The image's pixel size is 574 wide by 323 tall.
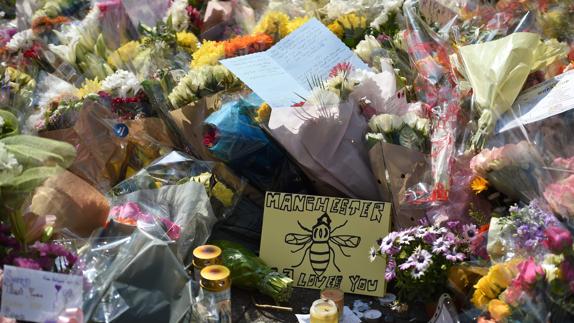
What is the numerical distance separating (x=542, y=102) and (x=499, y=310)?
95 centimetres

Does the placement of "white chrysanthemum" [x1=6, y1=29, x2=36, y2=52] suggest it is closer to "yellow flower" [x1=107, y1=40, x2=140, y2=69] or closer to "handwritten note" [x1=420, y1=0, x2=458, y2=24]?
"yellow flower" [x1=107, y1=40, x2=140, y2=69]

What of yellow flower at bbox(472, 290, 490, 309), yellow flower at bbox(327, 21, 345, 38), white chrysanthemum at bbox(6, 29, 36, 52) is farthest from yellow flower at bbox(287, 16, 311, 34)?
yellow flower at bbox(472, 290, 490, 309)

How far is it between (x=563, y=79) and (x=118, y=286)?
1789 millimetres

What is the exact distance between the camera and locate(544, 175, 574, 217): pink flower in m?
2.19

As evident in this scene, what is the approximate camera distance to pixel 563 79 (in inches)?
107

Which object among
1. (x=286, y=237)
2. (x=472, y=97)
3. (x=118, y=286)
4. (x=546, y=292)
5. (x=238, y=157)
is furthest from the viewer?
(x=238, y=157)

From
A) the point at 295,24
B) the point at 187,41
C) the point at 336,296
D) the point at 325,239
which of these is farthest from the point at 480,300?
the point at 187,41

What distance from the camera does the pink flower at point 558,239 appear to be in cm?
198

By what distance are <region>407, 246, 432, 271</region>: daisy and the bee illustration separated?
0.41 metres

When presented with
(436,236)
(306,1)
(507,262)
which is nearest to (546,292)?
(507,262)

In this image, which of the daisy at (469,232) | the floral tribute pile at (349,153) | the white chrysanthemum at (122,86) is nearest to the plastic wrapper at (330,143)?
the floral tribute pile at (349,153)

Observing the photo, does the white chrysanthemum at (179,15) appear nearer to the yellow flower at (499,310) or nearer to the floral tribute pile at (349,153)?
the floral tribute pile at (349,153)

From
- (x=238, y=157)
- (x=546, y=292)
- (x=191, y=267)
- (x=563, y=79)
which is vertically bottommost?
(x=191, y=267)

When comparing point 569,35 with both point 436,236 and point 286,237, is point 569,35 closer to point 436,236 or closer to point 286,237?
point 436,236
